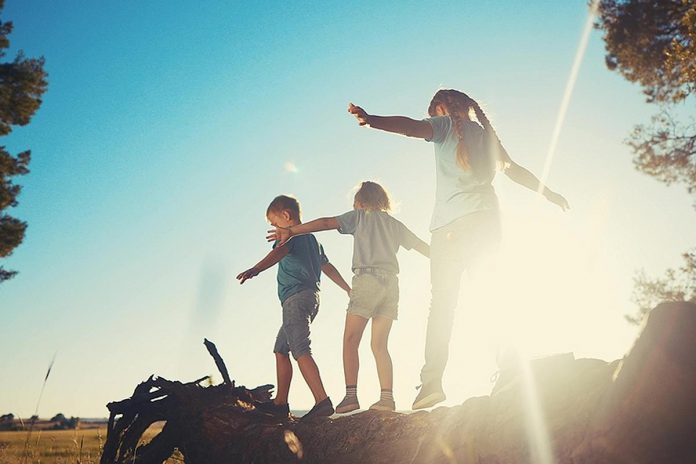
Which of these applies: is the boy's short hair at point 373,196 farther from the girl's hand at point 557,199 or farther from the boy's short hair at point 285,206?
the girl's hand at point 557,199

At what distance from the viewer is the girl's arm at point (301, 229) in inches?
153

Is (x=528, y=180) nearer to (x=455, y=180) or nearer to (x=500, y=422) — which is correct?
(x=455, y=180)

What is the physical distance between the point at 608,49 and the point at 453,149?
29.1 feet

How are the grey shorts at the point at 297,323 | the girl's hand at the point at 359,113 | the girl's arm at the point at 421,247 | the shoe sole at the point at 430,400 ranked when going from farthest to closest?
the girl's arm at the point at 421,247 < the grey shorts at the point at 297,323 < the shoe sole at the point at 430,400 < the girl's hand at the point at 359,113

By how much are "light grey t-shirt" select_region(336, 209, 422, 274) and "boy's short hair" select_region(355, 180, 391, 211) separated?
10 cm

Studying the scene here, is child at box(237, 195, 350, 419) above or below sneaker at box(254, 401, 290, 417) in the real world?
above

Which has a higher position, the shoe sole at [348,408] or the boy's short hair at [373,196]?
the boy's short hair at [373,196]

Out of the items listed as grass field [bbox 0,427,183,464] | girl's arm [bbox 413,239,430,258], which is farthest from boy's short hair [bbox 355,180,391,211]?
grass field [bbox 0,427,183,464]

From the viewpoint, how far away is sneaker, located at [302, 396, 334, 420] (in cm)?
337

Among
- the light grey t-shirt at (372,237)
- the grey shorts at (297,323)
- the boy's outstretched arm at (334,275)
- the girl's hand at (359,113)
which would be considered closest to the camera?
the girl's hand at (359,113)

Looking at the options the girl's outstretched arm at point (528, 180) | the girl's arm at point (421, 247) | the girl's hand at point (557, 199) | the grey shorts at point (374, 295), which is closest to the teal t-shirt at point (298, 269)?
the grey shorts at point (374, 295)

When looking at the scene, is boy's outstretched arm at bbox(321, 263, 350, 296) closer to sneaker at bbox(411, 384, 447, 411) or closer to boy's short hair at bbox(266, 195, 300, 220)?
boy's short hair at bbox(266, 195, 300, 220)

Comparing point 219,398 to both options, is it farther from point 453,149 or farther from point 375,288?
point 453,149

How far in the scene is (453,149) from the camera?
369 centimetres
